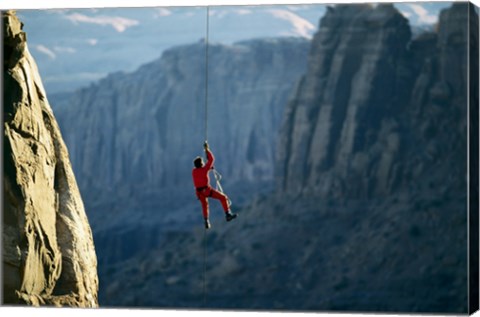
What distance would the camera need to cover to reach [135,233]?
7125 cm

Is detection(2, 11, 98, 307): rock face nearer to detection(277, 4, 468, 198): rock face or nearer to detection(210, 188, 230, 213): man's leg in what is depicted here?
detection(210, 188, 230, 213): man's leg

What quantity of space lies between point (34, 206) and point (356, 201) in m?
43.8

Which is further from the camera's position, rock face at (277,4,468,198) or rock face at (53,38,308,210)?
rock face at (53,38,308,210)

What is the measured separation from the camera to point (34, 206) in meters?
21.0

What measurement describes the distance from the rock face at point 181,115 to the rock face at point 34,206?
4904cm

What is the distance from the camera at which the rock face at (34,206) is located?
21.0m

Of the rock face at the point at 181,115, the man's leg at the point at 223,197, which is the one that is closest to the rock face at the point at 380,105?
the rock face at the point at 181,115

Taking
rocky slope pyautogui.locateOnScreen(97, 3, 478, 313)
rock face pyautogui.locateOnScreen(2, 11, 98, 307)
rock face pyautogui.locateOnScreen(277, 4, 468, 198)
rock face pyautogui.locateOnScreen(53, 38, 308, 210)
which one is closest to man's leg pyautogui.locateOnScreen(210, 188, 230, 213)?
rock face pyautogui.locateOnScreen(2, 11, 98, 307)

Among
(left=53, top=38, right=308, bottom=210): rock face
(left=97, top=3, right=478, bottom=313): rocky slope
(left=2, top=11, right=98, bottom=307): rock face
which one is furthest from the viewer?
(left=53, top=38, right=308, bottom=210): rock face

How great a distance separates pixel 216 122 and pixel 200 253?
886cm

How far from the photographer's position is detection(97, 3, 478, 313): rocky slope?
193 ft

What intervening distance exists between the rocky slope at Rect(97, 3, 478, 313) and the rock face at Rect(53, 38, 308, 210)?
259cm

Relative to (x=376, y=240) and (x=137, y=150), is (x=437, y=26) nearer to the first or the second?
(x=376, y=240)

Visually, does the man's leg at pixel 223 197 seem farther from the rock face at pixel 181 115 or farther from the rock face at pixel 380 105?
the rock face at pixel 181 115
